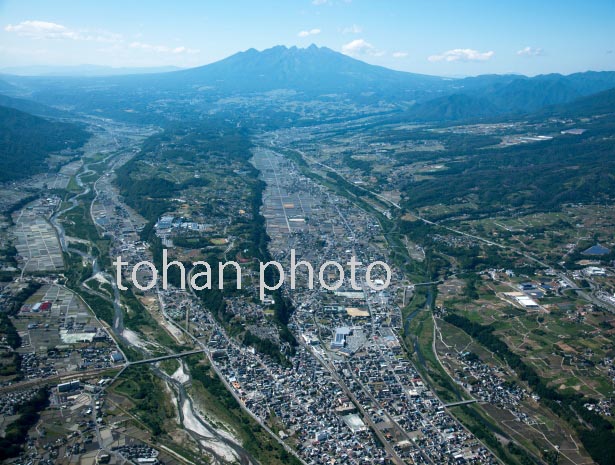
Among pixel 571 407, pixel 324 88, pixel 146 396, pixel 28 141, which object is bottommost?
pixel 324 88

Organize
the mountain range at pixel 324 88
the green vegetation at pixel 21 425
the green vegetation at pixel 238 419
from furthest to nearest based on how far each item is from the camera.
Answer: the mountain range at pixel 324 88, the green vegetation at pixel 238 419, the green vegetation at pixel 21 425

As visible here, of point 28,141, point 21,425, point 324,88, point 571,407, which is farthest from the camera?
point 324,88

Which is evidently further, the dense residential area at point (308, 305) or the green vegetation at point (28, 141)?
the green vegetation at point (28, 141)

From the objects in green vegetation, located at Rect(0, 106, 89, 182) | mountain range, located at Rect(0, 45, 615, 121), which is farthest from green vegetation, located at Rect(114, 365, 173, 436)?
mountain range, located at Rect(0, 45, 615, 121)

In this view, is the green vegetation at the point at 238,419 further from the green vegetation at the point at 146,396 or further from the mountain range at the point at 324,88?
the mountain range at the point at 324,88

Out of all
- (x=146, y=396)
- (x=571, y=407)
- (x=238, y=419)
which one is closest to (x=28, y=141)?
(x=146, y=396)

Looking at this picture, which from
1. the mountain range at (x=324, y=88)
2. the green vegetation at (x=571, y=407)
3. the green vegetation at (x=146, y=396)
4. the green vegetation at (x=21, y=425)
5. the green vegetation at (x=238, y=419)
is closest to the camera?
the green vegetation at (x=21, y=425)

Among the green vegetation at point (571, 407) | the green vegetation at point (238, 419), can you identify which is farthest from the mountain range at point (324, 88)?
the green vegetation at point (238, 419)

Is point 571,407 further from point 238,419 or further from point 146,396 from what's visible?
point 146,396

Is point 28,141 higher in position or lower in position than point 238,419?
lower

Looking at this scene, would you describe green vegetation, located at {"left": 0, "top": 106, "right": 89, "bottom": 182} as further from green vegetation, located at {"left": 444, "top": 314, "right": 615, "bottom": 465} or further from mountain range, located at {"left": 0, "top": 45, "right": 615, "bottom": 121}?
green vegetation, located at {"left": 444, "top": 314, "right": 615, "bottom": 465}

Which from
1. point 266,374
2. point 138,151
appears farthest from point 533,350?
point 138,151

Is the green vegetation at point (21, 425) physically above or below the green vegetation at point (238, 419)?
above
